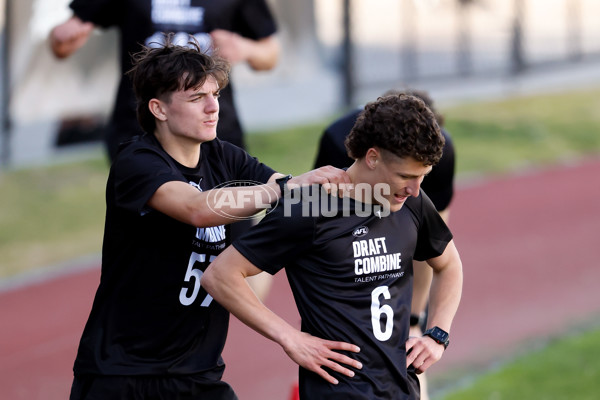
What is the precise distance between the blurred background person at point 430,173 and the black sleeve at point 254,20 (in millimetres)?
746

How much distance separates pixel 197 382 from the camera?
11.3ft

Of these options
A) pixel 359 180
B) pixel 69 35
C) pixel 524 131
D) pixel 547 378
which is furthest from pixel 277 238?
pixel 524 131

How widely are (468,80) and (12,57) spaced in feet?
32.2

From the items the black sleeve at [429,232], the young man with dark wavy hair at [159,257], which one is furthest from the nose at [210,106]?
the black sleeve at [429,232]

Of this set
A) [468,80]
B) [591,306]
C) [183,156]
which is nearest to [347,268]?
[183,156]

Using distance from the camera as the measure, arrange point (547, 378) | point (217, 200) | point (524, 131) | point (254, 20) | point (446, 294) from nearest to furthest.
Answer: point (217, 200) → point (446, 294) → point (254, 20) → point (547, 378) → point (524, 131)

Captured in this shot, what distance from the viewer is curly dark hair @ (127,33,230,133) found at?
3315mm

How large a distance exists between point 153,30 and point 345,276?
74.6 inches

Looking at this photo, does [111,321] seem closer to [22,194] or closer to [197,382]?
[197,382]

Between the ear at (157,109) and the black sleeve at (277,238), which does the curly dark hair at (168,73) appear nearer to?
the ear at (157,109)

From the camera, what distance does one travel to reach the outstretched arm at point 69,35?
15.0 feet

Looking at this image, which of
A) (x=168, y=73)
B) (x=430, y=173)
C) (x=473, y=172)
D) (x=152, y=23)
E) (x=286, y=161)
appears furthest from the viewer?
→ (x=473, y=172)

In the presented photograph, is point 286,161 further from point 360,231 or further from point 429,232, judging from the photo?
point 360,231

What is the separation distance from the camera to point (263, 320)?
3139 mm
